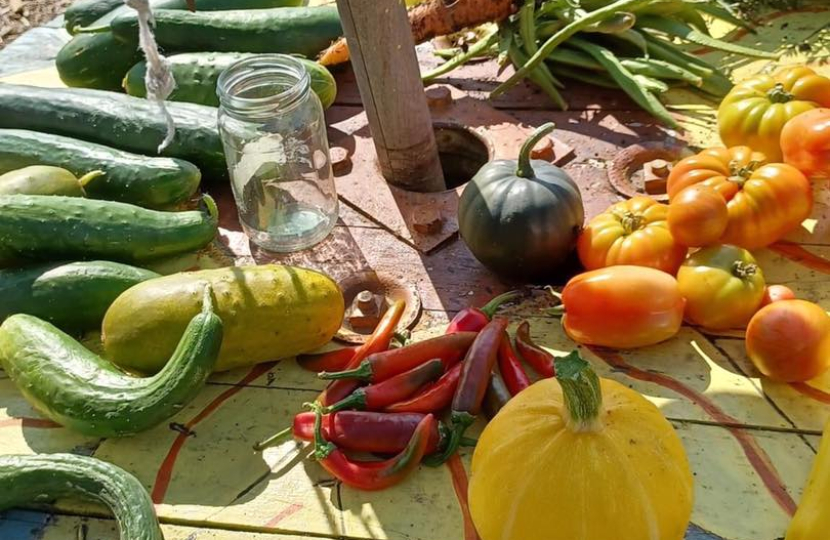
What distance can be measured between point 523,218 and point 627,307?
1.07ft

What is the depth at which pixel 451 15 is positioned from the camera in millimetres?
2682

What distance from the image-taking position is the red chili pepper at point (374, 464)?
4.99 ft

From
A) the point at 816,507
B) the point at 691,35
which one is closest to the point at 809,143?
the point at 691,35

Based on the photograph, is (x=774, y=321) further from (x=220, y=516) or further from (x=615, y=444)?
(x=220, y=516)

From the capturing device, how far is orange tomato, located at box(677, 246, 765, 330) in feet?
5.66

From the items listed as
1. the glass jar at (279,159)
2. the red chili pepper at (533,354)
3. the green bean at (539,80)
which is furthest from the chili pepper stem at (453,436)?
the green bean at (539,80)

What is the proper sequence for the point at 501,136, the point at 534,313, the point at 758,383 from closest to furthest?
the point at 758,383
the point at 534,313
the point at 501,136

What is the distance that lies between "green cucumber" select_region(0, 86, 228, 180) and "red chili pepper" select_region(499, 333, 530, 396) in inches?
44.0

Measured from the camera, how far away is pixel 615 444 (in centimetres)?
119

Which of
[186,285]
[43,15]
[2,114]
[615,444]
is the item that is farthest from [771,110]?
[43,15]

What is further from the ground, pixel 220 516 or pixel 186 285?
pixel 186 285

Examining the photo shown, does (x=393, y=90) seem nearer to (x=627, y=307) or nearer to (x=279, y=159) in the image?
(x=279, y=159)

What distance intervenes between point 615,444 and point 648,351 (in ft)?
2.11

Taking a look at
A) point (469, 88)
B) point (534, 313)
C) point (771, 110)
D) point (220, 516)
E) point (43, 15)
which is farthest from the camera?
point (43, 15)
